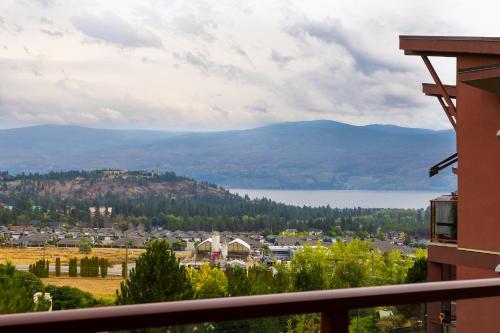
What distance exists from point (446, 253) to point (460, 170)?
38.6 inches

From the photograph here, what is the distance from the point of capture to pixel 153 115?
134 m

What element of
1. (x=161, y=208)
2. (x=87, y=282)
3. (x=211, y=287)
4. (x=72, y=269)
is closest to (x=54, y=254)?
(x=72, y=269)

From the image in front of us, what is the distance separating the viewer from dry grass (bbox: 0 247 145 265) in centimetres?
4678

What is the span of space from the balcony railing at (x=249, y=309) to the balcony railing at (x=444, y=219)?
6525 millimetres

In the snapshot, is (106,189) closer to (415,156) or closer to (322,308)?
(415,156)

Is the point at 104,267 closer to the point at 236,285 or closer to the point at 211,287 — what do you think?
the point at 236,285

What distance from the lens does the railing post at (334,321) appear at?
1.08 metres

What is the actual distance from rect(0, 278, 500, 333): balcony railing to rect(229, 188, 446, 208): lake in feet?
273

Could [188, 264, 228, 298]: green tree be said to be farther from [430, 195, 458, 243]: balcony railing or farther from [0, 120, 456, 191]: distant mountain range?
[0, 120, 456, 191]: distant mountain range

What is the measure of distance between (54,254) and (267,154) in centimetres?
7056

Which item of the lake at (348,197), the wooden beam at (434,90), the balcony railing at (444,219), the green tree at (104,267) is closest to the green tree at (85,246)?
the green tree at (104,267)

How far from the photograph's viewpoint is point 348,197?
3976 inches

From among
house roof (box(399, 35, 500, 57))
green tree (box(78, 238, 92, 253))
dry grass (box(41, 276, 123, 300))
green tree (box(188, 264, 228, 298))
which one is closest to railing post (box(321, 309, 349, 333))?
green tree (box(188, 264, 228, 298))

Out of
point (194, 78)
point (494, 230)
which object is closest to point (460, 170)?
point (494, 230)
